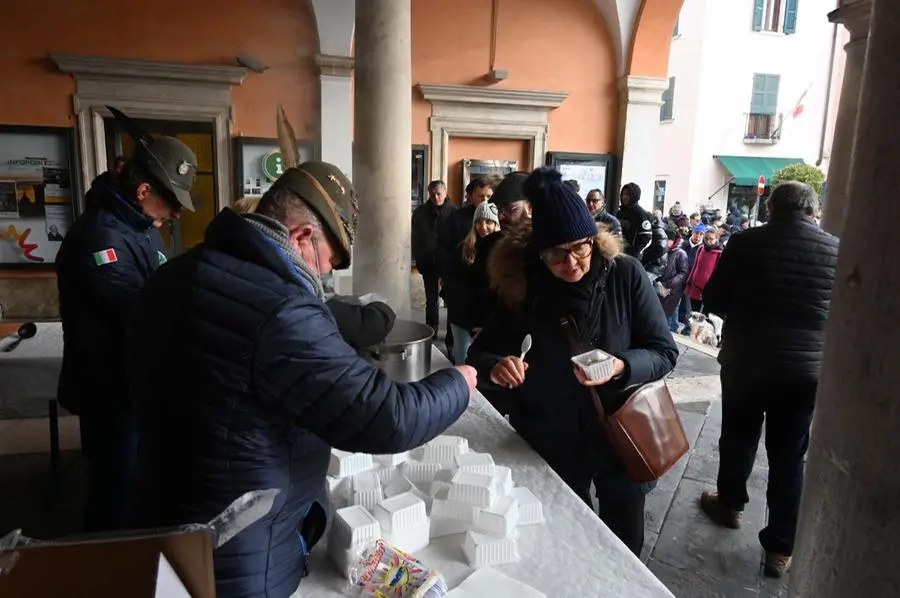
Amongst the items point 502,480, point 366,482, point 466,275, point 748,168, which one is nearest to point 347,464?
point 366,482

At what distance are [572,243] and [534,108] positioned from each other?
7.36 m

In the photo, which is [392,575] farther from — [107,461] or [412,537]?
[107,461]

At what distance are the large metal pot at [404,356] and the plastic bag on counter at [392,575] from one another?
0.83 meters

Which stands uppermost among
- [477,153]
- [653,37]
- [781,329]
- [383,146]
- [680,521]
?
[653,37]

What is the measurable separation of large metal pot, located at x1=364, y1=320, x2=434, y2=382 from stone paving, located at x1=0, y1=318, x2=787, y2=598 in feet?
5.03

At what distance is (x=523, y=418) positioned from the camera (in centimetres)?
222

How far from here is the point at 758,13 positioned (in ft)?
72.2

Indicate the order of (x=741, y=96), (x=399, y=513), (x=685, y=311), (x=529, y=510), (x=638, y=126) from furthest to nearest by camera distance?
(x=741, y=96), (x=638, y=126), (x=685, y=311), (x=529, y=510), (x=399, y=513)

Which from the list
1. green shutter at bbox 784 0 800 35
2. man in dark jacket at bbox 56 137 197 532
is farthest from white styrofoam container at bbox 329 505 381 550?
green shutter at bbox 784 0 800 35

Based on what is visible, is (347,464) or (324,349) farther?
(347,464)

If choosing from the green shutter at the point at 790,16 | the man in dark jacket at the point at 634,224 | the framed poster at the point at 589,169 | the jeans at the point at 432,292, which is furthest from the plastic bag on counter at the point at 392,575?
the green shutter at the point at 790,16

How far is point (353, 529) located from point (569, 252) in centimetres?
116

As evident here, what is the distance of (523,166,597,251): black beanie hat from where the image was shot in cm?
196

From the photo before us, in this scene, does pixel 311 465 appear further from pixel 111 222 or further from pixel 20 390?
pixel 20 390
